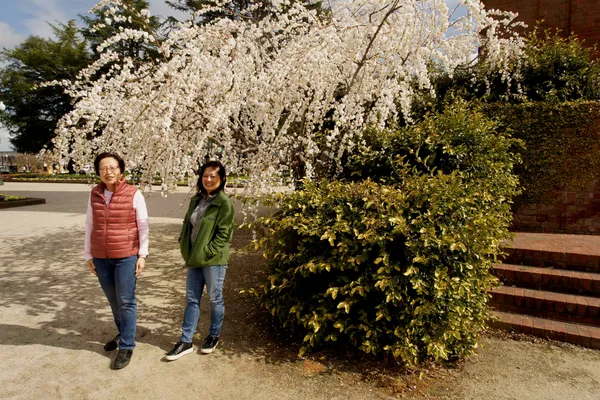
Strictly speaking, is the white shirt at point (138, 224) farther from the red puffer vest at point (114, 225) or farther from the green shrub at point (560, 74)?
the green shrub at point (560, 74)

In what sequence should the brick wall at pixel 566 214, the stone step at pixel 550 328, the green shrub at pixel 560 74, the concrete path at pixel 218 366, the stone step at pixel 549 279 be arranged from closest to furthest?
the concrete path at pixel 218 366 < the stone step at pixel 550 328 < the stone step at pixel 549 279 < the brick wall at pixel 566 214 < the green shrub at pixel 560 74

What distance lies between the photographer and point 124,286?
308 cm

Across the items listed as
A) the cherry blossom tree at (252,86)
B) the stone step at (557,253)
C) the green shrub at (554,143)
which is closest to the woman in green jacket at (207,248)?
the cherry blossom tree at (252,86)

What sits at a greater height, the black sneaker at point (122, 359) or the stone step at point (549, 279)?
the stone step at point (549, 279)

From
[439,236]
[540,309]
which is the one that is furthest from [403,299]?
[540,309]

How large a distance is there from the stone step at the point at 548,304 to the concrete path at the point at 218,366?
0.42 metres

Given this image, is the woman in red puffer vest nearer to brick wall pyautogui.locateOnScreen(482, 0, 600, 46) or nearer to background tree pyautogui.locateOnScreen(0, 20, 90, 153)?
brick wall pyautogui.locateOnScreen(482, 0, 600, 46)

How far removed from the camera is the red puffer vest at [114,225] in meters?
3.03

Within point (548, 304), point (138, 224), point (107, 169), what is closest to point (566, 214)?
point (548, 304)

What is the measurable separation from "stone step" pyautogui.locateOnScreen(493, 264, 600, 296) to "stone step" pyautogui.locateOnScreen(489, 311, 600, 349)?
0.45m

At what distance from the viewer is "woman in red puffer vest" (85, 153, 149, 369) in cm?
304

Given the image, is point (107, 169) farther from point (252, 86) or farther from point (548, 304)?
point (548, 304)

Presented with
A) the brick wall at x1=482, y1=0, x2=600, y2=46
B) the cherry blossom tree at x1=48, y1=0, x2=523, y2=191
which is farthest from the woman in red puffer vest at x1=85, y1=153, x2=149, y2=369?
the brick wall at x1=482, y1=0, x2=600, y2=46

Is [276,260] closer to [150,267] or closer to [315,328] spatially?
[315,328]
